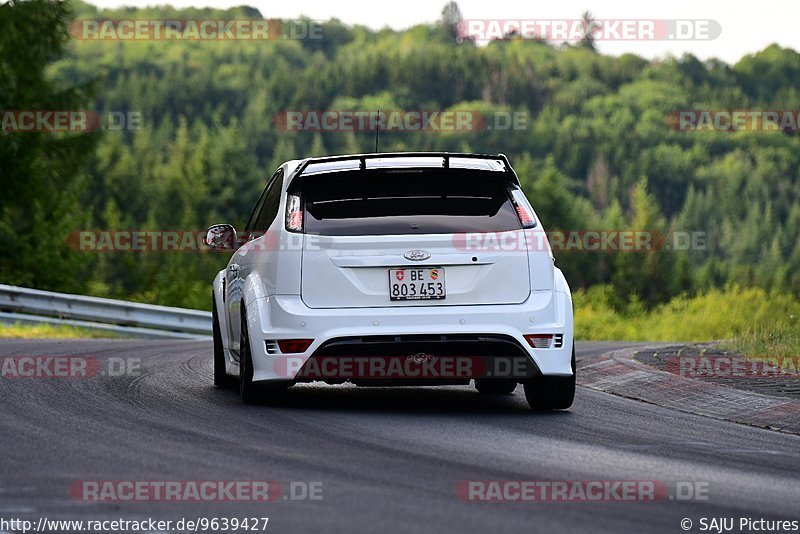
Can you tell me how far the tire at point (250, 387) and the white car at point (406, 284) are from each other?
21mm

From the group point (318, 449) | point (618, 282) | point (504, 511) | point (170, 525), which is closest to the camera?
point (170, 525)

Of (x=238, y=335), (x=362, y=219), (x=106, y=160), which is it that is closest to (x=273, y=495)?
(x=362, y=219)

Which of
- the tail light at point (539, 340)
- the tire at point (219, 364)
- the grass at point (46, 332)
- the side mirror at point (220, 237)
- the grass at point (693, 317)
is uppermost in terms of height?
the side mirror at point (220, 237)

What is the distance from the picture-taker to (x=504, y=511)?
6.04m

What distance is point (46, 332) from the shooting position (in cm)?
2367

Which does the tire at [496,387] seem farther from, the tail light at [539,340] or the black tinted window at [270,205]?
the black tinted window at [270,205]

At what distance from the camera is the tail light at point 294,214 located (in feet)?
32.6

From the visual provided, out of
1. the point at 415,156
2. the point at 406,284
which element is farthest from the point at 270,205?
the point at 406,284

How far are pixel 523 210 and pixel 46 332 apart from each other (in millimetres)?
15232

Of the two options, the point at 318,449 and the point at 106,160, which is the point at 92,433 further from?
the point at 106,160

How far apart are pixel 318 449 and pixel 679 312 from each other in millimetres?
29398

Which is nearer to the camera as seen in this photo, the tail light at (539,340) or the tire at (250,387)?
the tail light at (539,340)

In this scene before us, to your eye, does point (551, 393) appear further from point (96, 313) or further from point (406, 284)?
point (96, 313)

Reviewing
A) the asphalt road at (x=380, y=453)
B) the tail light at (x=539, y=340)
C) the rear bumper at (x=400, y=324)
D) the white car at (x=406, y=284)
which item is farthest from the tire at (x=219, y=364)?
the tail light at (x=539, y=340)
